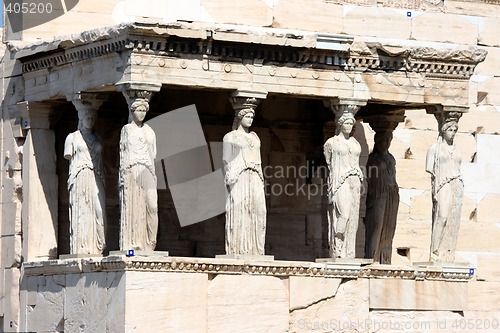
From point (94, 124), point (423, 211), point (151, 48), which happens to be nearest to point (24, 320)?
point (94, 124)

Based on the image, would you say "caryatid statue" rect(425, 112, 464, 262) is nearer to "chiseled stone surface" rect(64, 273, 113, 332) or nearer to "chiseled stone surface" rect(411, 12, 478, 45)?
"chiseled stone surface" rect(411, 12, 478, 45)

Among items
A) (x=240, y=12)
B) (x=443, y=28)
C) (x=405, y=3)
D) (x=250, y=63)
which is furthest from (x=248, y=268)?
(x=443, y=28)

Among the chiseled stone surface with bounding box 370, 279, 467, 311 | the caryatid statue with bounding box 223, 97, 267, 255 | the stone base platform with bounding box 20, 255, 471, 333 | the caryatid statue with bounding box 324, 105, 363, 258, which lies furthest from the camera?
the chiseled stone surface with bounding box 370, 279, 467, 311

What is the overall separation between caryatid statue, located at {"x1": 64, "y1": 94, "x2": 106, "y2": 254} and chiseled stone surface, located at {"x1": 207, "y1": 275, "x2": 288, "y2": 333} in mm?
1317

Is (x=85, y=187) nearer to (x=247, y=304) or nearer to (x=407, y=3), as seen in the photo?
(x=247, y=304)

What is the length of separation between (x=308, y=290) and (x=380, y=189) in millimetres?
1945

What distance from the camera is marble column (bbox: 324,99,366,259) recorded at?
18.6 m

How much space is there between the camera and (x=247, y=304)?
709 inches

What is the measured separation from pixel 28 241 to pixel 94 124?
54.6 inches

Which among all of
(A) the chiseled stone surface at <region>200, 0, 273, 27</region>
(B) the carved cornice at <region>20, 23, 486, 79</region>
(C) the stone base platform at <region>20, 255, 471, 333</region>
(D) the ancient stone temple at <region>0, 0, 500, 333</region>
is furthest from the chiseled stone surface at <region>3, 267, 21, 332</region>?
(A) the chiseled stone surface at <region>200, 0, 273, 27</region>

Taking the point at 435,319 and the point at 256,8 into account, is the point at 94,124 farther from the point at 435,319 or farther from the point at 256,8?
the point at 435,319

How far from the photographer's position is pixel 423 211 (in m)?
21.3

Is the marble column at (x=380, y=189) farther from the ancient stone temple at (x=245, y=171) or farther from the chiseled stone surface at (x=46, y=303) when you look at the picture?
the chiseled stone surface at (x=46, y=303)

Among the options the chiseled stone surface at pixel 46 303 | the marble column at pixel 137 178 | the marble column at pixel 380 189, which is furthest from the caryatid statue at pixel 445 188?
the chiseled stone surface at pixel 46 303
